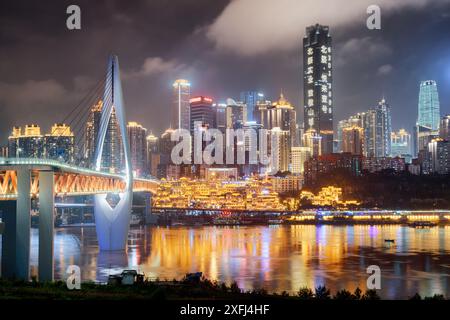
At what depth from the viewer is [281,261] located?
3334 cm

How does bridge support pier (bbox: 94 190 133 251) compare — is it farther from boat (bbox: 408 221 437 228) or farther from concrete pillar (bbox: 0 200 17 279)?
boat (bbox: 408 221 437 228)

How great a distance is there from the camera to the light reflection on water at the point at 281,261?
2575 cm

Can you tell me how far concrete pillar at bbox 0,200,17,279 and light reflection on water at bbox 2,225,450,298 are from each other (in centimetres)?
373

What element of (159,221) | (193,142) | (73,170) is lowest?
(159,221)

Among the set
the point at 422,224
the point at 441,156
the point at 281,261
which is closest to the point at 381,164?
the point at 441,156

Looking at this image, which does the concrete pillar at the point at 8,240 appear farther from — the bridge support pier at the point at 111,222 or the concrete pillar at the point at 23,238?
the bridge support pier at the point at 111,222

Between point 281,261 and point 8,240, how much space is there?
1541 centimetres

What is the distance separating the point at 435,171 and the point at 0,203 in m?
111

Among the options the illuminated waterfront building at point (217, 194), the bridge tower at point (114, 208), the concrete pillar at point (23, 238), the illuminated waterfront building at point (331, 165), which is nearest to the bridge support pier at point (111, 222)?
the bridge tower at point (114, 208)

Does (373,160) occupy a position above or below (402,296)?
above

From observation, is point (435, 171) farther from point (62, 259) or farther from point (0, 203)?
point (0, 203)

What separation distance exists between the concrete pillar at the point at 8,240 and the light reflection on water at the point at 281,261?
12.2ft

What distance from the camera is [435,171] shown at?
123500 millimetres
